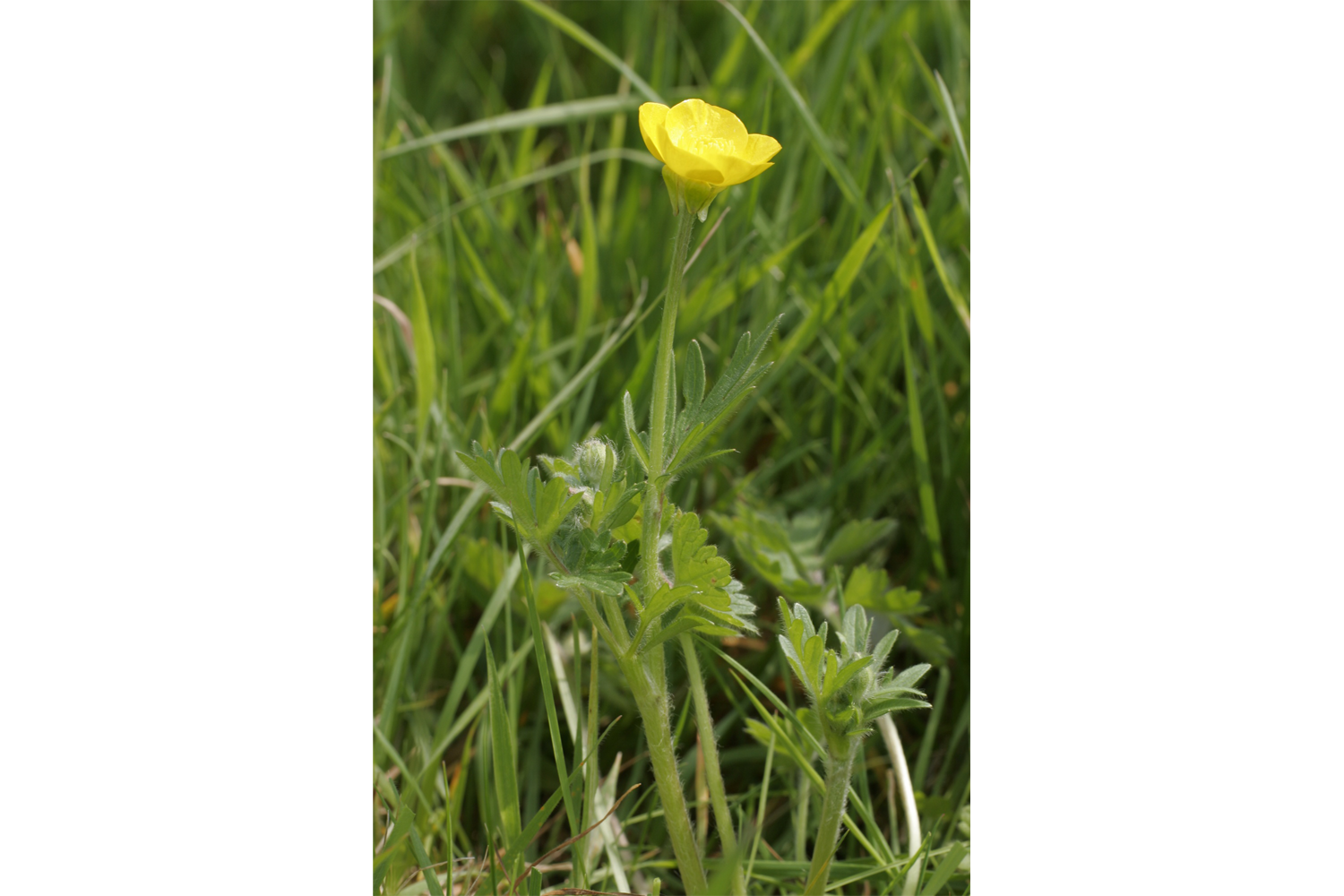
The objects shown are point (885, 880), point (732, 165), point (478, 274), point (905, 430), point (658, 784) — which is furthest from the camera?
point (478, 274)

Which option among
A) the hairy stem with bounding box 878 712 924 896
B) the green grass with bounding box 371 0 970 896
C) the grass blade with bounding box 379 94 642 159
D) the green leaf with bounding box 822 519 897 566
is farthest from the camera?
the grass blade with bounding box 379 94 642 159

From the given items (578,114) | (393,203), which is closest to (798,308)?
(578,114)

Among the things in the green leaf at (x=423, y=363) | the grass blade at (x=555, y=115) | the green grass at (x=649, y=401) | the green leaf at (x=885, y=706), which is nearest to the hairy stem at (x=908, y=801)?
the green grass at (x=649, y=401)

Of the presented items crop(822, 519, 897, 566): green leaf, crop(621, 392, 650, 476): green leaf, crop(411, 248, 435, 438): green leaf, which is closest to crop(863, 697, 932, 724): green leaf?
crop(621, 392, 650, 476): green leaf

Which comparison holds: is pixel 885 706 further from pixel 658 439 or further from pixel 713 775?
pixel 658 439

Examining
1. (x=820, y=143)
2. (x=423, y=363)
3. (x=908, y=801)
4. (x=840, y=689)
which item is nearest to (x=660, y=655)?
(x=840, y=689)

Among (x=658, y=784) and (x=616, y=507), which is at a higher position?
(x=616, y=507)

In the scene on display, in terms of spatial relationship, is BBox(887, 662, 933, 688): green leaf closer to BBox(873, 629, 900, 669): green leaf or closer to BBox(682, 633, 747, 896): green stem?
BBox(873, 629, 900, 669): green leaf

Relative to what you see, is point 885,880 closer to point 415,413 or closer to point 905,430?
point 905,430
